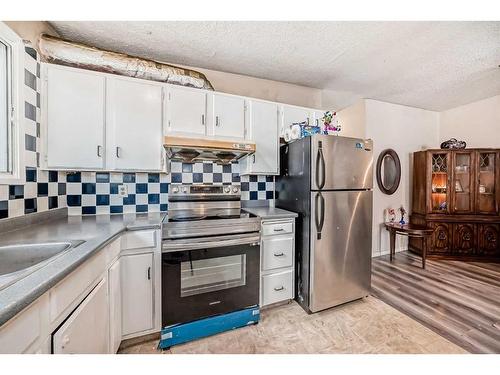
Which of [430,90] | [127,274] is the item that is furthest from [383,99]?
[127,274]

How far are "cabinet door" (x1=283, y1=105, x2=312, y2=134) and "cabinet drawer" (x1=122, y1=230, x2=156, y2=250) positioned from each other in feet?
5.78

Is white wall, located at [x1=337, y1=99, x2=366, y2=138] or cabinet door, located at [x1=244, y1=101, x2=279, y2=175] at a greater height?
white wall, located at [x1=337, y1=99, x2=366, y2=138]

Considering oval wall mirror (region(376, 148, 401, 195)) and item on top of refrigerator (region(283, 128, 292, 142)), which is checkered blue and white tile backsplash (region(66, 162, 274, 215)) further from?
oval wall mirror (region(376, 148, 401, 195))

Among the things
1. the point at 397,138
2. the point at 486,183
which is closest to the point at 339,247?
the point at 397,138

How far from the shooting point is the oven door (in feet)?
5.09

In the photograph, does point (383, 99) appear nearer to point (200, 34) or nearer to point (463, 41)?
point (463, 41)

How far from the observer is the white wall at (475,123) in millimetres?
3297

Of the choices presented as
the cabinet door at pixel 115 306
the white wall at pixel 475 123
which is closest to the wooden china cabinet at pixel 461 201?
the white wall at pixel 475 123

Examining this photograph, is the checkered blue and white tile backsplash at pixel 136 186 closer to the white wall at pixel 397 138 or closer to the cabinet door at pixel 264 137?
the cabinet door at pixel 264 137

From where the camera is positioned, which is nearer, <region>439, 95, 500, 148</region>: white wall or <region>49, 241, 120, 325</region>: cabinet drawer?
<region>49, 241, 120, 325</region>: cabinet drawer

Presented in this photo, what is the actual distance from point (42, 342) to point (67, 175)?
64.3 inches

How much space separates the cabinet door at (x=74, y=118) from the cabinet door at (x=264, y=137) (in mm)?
1370

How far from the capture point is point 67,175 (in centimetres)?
189

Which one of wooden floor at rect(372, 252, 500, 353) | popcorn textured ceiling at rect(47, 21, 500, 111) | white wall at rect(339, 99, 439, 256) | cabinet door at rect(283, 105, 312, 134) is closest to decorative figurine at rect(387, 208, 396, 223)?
white wall at rect(339, 99, 439, 256)
